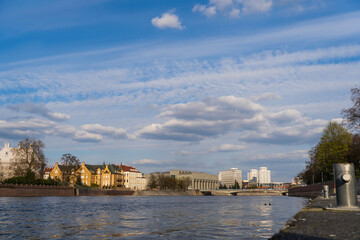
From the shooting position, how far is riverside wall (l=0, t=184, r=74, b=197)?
93.0 m

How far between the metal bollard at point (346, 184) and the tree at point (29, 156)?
95.7m

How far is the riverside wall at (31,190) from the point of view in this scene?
305 feet

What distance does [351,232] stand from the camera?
40.5ft

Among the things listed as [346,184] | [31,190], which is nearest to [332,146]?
[346,184]

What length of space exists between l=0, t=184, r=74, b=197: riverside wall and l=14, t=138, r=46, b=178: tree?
589 centimetres

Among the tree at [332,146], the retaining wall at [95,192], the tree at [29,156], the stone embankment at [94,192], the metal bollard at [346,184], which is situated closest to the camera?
the metal bollard at [346,184]

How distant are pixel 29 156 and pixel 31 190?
33.8ft

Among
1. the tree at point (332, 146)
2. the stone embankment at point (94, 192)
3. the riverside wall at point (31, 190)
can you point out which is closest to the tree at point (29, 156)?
the riverside wall at point (31, 190)

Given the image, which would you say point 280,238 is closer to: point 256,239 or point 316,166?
point 256,239

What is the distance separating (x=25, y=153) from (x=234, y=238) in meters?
96.9

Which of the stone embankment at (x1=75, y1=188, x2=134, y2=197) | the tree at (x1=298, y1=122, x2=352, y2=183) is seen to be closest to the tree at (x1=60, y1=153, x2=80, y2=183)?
the stone embankment at (x1=75, y1=188, x2=134, y2=197)

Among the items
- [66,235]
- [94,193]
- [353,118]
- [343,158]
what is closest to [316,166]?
[343,158]

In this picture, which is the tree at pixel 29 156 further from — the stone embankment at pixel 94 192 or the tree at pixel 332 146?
the tree at pixel 332 146

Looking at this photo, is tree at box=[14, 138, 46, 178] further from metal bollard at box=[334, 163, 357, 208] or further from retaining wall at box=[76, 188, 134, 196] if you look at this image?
metal bollard at box=[334, 163, 357, 208]
